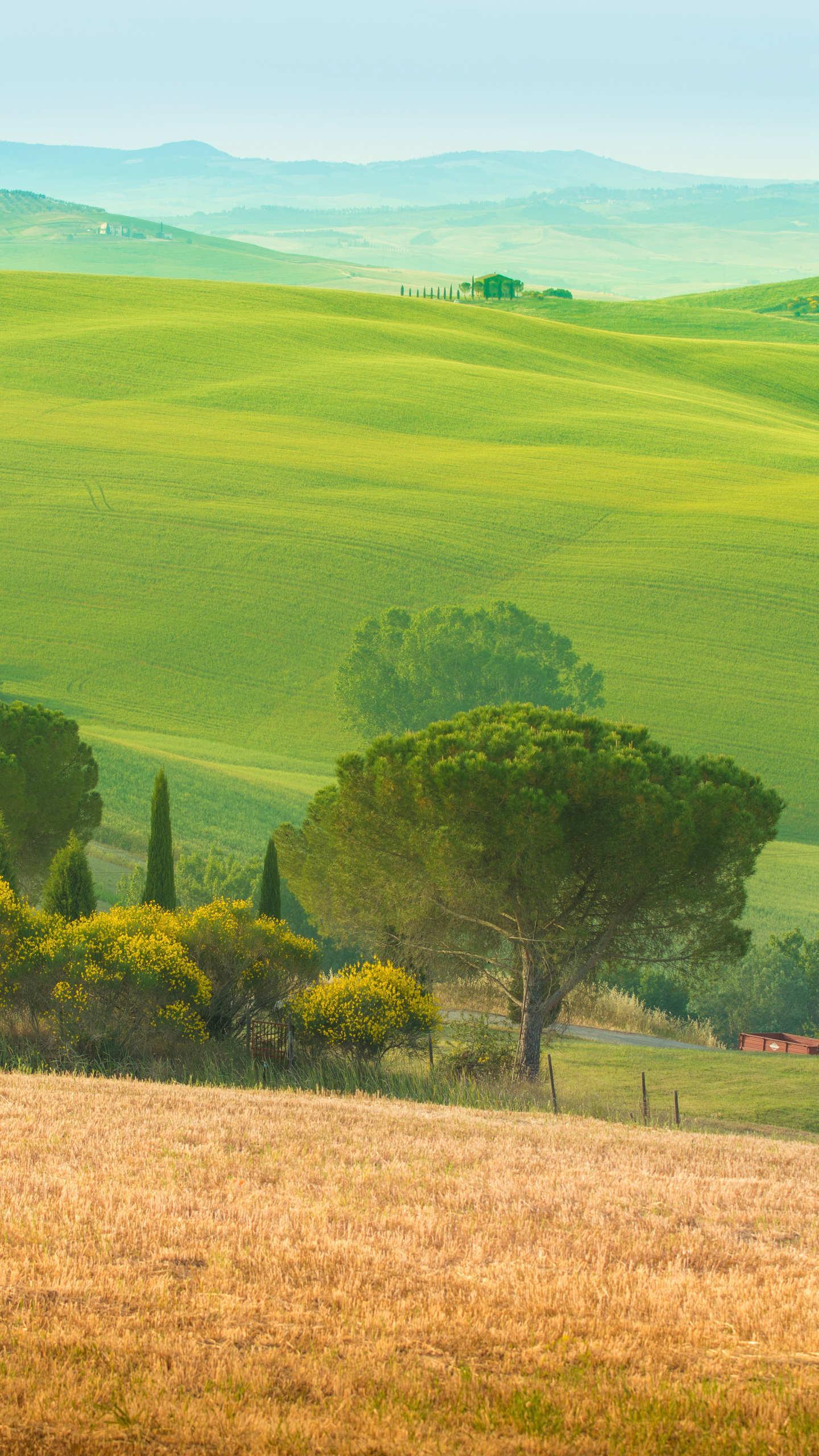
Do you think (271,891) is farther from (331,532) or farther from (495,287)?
(495,287)

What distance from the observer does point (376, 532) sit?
266ft

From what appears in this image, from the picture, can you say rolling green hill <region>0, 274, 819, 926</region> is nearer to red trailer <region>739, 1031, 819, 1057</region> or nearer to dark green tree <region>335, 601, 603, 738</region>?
dark green tree <region>335, 601, 603, 738</region>

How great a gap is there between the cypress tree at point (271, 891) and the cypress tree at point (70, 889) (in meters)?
4.41

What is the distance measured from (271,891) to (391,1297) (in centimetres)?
2053

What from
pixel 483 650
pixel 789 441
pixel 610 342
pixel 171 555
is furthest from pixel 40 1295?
pixel 610 342

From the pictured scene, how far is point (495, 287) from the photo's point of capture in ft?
589

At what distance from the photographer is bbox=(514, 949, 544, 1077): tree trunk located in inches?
965

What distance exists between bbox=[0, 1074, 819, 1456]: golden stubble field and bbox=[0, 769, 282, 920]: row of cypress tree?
10.9 meters

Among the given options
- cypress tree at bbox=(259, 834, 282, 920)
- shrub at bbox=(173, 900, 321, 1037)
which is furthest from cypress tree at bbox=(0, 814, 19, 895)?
cypress tree at bbox=(259, 834, 282, 920)

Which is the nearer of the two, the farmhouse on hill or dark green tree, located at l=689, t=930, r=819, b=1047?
dark green tree, located at l=689, t=930, r=819, b=1047

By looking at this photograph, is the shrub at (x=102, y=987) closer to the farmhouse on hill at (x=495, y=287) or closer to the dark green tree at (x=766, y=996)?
the dark green tree at (x=766, y=996)

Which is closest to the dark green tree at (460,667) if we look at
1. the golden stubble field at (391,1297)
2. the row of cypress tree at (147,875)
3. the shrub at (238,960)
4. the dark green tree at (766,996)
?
the dark green tree at (766,996)

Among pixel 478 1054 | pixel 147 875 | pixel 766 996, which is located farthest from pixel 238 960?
pixel 766 996

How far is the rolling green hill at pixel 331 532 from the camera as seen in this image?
6384cm
